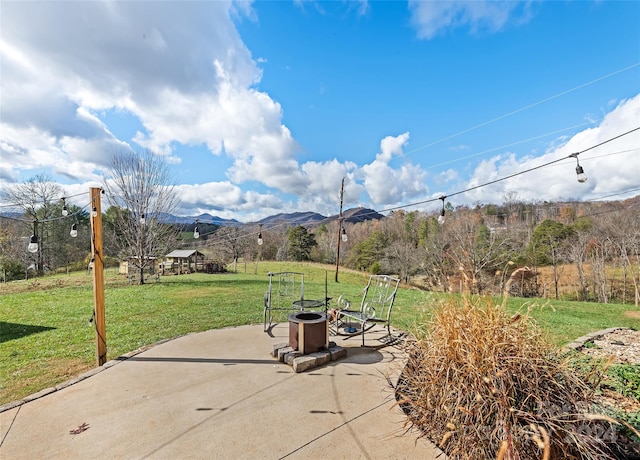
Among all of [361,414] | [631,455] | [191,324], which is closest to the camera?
[631,455]

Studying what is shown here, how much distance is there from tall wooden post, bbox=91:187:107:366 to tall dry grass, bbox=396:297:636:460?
360 centimetres

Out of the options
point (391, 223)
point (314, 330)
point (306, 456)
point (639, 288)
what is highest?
point (391, 223)

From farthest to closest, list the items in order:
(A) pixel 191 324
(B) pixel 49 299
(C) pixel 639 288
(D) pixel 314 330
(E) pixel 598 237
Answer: (E) pixel 598 237 < (C) pixel 639 288 < (B) pixel 49 299 < (A) pixel 191 324 < (D) pixel 314 330

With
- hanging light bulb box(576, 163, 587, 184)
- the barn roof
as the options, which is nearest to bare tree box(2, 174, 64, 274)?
the barn roof

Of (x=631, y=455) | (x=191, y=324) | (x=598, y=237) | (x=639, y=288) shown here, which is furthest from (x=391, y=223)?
(x=631, y=455)

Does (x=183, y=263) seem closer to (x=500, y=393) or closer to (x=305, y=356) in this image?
(x=305, y=356)

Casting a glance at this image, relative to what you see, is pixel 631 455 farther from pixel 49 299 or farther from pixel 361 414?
pixel 49 299

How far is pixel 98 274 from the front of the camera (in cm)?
329

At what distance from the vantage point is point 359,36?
6.32 metres

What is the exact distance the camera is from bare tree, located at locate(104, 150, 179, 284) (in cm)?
1188

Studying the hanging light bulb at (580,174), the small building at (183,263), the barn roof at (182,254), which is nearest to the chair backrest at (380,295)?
the hanging light bulb at (580,174)

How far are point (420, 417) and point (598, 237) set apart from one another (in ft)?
61.0

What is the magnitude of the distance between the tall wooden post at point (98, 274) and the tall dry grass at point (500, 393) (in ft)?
11.8

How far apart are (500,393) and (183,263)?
2114cm
